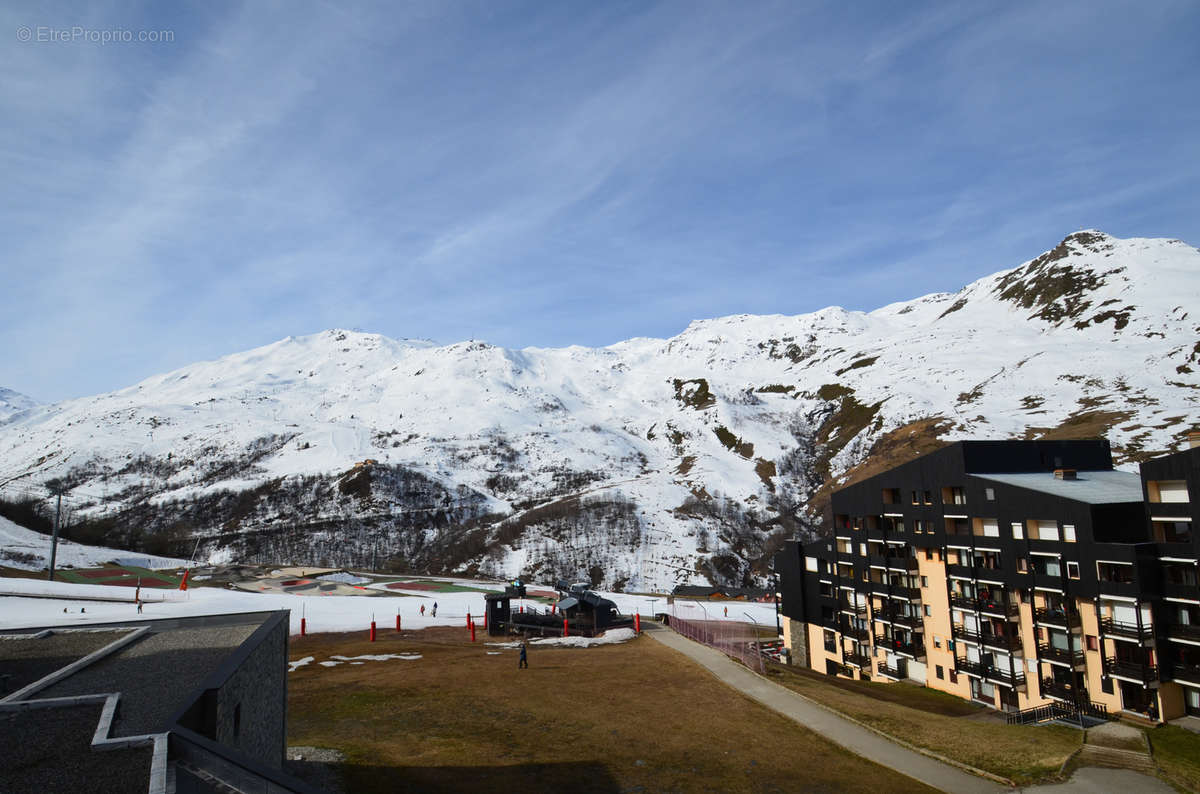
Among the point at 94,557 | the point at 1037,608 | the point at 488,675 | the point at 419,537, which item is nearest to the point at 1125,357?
the point at 1037,608

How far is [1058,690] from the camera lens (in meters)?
37.7

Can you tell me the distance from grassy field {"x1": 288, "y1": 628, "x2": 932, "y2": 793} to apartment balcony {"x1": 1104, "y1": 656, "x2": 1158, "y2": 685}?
1852 centimetres

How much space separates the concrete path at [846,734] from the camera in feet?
80.0

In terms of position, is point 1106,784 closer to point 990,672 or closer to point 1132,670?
point 1132,670

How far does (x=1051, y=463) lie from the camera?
48.5m

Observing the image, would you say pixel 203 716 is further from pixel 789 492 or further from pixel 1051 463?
pixel 789 492

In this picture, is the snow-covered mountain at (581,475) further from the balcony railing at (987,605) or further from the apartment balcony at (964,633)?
the balcony railing at (987,605)

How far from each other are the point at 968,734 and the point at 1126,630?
498 inches

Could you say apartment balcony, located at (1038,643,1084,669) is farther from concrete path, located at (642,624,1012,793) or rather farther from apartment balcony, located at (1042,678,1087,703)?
concrete path, located at (642,624,1012,793)

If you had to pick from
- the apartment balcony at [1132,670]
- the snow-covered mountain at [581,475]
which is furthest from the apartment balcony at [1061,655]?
the snow-covered mountain at [581,475]

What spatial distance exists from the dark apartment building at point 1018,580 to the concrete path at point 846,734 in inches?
630

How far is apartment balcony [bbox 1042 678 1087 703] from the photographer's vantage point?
3684 cm

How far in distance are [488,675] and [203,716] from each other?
92.4ft

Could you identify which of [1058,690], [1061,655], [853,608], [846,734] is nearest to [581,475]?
[853,608]
